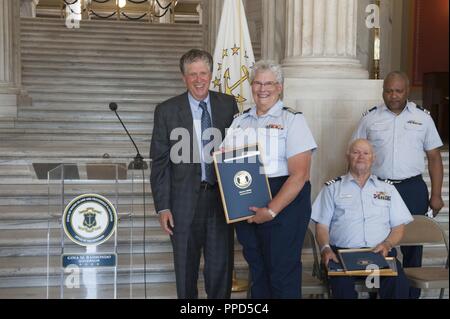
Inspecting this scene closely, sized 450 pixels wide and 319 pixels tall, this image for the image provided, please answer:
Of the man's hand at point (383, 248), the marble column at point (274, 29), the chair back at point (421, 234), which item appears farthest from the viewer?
the marble column at point (274, 29)

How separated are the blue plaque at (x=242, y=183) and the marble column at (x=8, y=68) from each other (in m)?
7.22

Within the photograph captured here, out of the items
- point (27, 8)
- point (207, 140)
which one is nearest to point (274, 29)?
point (207, 140)

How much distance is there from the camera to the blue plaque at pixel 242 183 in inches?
164

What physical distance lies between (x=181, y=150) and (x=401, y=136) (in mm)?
1944

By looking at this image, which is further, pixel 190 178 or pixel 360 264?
pixel 360 264

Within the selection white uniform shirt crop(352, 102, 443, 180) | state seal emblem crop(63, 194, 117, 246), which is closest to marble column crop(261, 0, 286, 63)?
white uniform shirt crop(352, 102, 443, 180)

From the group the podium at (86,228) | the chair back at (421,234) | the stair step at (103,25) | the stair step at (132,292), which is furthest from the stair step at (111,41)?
the podium at (86,228)

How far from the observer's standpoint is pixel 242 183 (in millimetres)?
4184

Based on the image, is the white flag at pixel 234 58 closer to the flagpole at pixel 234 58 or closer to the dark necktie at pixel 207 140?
the flagpole at pixel 234 58

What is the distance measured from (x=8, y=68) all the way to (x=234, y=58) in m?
6.29

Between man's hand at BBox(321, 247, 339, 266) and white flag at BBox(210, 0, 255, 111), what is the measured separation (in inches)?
64.3

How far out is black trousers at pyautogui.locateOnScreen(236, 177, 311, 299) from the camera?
4.24 meters

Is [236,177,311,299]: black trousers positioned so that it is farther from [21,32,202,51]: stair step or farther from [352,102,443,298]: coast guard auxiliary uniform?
[21,32,202,51]: stair step

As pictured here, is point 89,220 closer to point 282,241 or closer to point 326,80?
point 282,241
